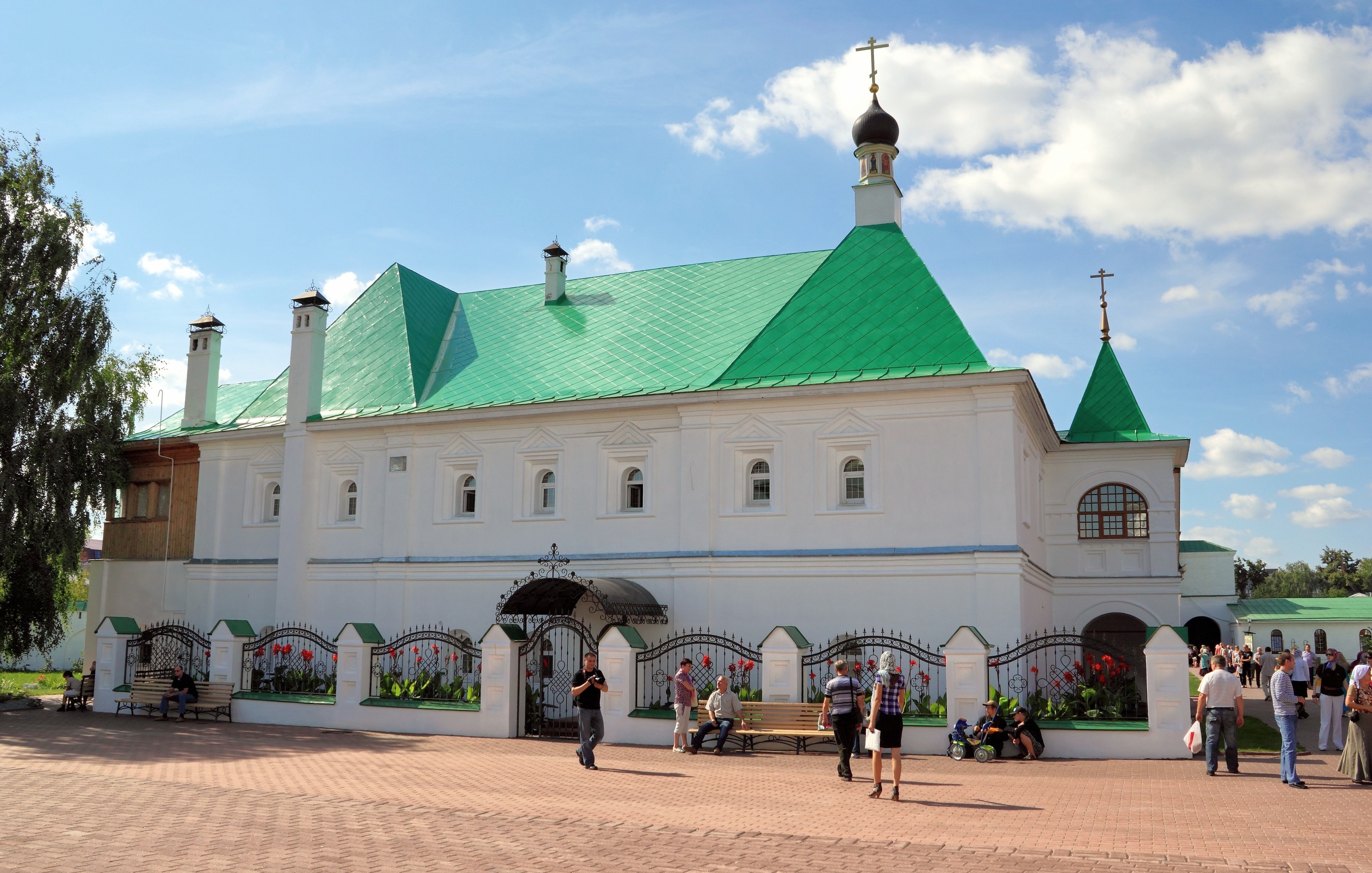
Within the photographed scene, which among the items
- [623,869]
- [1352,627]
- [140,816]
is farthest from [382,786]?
[1352,627]

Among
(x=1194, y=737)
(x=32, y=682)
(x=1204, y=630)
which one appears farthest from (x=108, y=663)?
(x=1204, y=630)

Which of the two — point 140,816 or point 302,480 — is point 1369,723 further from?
point 302,480

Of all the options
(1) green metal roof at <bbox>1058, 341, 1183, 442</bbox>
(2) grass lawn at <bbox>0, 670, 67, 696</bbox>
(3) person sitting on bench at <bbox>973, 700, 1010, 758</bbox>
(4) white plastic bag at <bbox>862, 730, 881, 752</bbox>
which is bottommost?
(2) grass lawn at <bbox>0, 670, 67, 696</bbox>

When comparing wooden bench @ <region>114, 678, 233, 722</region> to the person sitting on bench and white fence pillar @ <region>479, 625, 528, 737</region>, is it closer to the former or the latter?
white fence pillar @ <region>479, 625, 528, 737</region>

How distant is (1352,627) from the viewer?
49656 millimetres

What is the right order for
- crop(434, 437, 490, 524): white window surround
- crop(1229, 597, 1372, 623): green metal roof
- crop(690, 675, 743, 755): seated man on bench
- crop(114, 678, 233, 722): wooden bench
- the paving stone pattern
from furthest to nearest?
crop(1229, 597, 1372, 623): green metal roof
crop(434, 437, 490, 524): white window surround
crop(114, 678, 233, 722): wooden bench
crop(690, 675, 743, 755): seated man on bench
the paving stone pattern

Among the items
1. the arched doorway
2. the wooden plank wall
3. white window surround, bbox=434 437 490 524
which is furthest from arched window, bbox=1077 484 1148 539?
the arched doorway

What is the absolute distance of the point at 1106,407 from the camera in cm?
2575

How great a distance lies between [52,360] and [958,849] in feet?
80.3

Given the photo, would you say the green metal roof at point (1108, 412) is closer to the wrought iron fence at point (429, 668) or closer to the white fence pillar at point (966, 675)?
the white fence pillar at point (966, 675)

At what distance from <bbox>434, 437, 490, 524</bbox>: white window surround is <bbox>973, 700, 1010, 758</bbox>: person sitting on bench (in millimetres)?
11886

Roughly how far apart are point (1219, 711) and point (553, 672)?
12317 mm

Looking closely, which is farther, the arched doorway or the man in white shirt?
the arched doorway

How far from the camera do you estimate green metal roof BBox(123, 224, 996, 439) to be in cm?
2061
